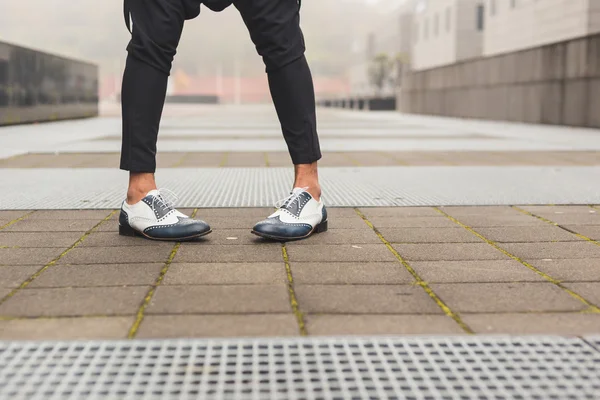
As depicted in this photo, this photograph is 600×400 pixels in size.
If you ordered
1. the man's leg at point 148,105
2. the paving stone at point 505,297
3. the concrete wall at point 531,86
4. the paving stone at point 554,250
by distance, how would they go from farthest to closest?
1. the concrete wall at point 531,86
2. the man's leg at point 148,105
3. the paving stone at point 554,250
4. the paving stone at point 505,297

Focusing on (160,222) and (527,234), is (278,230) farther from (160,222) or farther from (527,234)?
(527,234)

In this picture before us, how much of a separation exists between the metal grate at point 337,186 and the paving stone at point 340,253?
1024 millimetres

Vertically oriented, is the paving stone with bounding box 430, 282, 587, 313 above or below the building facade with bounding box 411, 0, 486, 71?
below

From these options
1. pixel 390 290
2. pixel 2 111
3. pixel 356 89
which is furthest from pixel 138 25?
pixel 356 89

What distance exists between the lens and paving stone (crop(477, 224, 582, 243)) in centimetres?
288

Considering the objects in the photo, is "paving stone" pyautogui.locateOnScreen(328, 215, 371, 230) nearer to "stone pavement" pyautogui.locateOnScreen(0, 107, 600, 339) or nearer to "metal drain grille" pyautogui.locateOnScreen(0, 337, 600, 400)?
"stone pavement" pyautogui.locateOnScreen(0, 107, 600, 339)

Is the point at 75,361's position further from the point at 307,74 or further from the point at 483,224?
the point at 483,224

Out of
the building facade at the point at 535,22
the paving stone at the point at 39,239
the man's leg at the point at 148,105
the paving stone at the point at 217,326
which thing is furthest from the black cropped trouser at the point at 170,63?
the building facade at the point at 535,22

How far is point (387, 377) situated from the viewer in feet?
4.91

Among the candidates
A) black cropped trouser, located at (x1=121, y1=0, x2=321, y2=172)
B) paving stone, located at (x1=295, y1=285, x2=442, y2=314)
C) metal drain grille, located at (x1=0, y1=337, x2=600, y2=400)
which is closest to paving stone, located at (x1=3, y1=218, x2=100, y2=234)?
black cropped trouser, located at (x1=121, y1=0, x2=321, y2=172)

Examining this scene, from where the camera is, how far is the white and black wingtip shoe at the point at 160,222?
277 centimetres

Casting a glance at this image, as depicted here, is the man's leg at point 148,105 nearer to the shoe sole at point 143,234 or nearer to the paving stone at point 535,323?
the shoe sole at point 143,234

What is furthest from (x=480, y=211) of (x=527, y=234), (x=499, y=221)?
(x=527, y=234)

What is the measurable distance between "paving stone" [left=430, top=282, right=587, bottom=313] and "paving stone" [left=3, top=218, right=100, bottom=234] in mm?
1560
